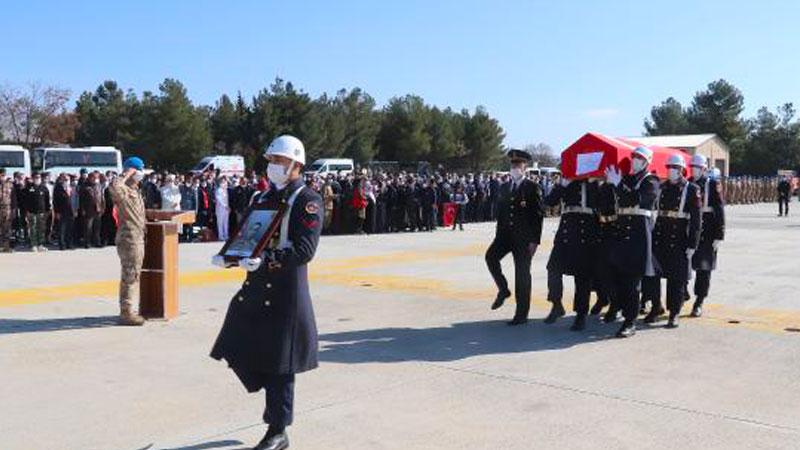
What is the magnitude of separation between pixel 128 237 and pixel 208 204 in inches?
493

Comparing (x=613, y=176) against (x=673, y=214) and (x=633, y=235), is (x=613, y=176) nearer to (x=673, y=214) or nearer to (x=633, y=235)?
(x=633, y=235)

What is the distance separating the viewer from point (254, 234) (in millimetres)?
4996

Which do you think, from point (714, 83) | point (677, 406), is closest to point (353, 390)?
point (677, 406)

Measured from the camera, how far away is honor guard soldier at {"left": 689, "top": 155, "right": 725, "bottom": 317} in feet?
32.1

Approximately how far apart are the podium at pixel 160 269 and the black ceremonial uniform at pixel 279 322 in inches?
181

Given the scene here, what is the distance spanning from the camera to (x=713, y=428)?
18.2ft

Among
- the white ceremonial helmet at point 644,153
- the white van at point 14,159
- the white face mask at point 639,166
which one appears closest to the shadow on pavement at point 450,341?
the white face mask at point 639,166

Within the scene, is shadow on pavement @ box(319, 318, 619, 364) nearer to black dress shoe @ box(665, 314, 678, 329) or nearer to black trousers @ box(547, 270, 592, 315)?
black trousers @ box(547, 270, 592, 315)

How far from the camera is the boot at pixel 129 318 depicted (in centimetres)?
908

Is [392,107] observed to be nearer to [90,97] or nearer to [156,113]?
[156,113]

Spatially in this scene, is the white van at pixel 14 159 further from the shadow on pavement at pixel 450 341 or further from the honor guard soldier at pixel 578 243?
the honor guard soldier at pixel 578 243

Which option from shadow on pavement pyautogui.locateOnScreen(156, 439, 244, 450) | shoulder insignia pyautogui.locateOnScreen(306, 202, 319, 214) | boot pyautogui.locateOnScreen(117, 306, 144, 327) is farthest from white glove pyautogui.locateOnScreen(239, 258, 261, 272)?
boot pyautogui.locateOnScreen(117, 306, 144, 327)

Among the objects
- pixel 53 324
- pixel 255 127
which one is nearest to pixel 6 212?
pixel 53 324

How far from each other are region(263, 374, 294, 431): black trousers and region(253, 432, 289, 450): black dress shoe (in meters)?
0.05
